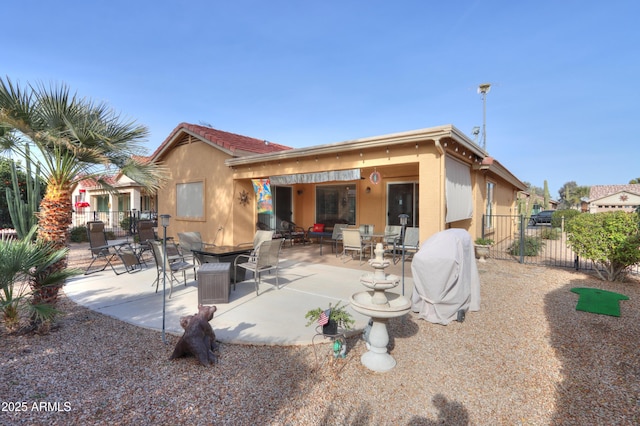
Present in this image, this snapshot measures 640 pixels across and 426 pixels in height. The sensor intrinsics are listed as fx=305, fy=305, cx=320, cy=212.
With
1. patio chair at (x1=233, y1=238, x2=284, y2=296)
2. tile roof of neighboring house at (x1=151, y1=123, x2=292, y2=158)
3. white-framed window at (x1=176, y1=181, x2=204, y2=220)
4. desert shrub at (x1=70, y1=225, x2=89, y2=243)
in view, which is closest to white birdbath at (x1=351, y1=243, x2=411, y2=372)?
patio chair at (x1=233, y1=238, x2=284, y2=296)

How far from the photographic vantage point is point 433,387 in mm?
2799

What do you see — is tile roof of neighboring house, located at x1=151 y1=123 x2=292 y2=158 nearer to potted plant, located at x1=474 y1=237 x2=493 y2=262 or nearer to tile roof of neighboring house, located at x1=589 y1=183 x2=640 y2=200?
potted plant, located at x1=474 y1=237 x2=493 y2=262

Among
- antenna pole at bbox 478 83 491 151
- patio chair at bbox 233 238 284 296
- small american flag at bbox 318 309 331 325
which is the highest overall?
antenna pole at bbox 478 83 491 151

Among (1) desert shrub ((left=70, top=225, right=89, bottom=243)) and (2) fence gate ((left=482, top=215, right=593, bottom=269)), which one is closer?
(2) fence gate ((left=482, top=215, right=593, bottom=269))

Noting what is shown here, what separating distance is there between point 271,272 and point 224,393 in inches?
181

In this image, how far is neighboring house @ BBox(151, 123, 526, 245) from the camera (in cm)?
668

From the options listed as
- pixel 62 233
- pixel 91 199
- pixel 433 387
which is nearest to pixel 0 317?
pixel 62 233

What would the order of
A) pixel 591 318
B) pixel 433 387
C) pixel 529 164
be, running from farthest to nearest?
pixel 529 164, pixel 591 318, pixel 433 387

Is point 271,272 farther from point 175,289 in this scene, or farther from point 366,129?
point 366,129

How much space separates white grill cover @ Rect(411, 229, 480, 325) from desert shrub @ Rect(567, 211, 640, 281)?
419 cm

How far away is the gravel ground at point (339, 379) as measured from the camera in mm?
2406

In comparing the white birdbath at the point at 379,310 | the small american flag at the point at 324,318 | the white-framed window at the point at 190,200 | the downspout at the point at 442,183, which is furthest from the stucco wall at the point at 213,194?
the white birdbath at the point at 379,310

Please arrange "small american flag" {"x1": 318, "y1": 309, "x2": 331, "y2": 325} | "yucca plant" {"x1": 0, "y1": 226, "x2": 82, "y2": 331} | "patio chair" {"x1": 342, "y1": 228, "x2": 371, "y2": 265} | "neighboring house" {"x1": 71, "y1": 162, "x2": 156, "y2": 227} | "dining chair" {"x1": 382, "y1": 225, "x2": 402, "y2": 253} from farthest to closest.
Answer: "neighboring house" {"x1": 71, "y1": 162, "x2": 156, "y2": 227}
"dining chair" {"x1": 382, "y1": 225, "x2": 402, "y2": 253}
"patio chair" {"x1": 342, "y1": 228, "x2": 371, "y2": 265}
"yucca plant" {"x1": 0, "y1": 226, "x2": 82, "y2": 331}
"small american flag" {"x1": 318, "y1": 309, "x2": 331, "y2": 325}

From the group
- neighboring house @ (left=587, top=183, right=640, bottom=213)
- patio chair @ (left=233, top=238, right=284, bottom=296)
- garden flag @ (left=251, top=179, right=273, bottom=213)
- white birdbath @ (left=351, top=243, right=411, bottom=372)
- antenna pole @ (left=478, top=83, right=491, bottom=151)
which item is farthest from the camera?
neighboring house @ (left=587, top=183, right=640, bottom=213)
